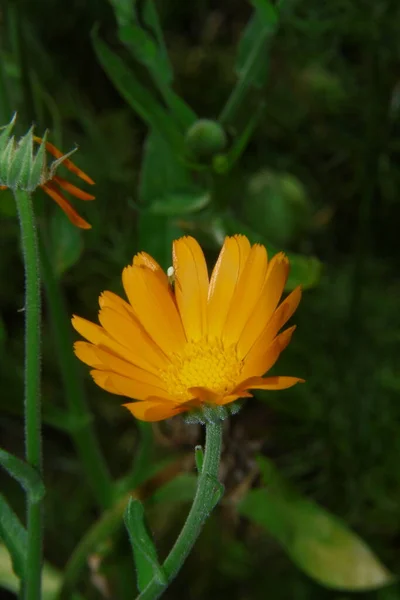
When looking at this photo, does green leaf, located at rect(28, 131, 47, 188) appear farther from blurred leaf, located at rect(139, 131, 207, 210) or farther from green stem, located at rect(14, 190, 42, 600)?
blurred leaf, located at rect(139, 131, 207, 210)

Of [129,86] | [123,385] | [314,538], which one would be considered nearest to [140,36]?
[129,86]

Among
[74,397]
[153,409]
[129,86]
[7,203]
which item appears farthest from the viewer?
[74,397]

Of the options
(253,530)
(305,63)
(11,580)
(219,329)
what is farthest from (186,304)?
(305,63)

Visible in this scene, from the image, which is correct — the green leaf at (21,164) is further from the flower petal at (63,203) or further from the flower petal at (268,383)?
the flower petal at (268,383)

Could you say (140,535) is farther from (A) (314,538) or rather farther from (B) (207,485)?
(A) (314,538)

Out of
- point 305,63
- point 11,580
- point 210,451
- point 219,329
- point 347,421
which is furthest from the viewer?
point 305,63

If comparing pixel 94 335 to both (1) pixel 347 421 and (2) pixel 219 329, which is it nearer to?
(2) pixel 219 329

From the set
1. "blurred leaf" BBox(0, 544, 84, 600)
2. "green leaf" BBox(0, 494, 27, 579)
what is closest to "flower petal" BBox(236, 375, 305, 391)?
"green leaf" BBox(0, 494, 27, 579)
